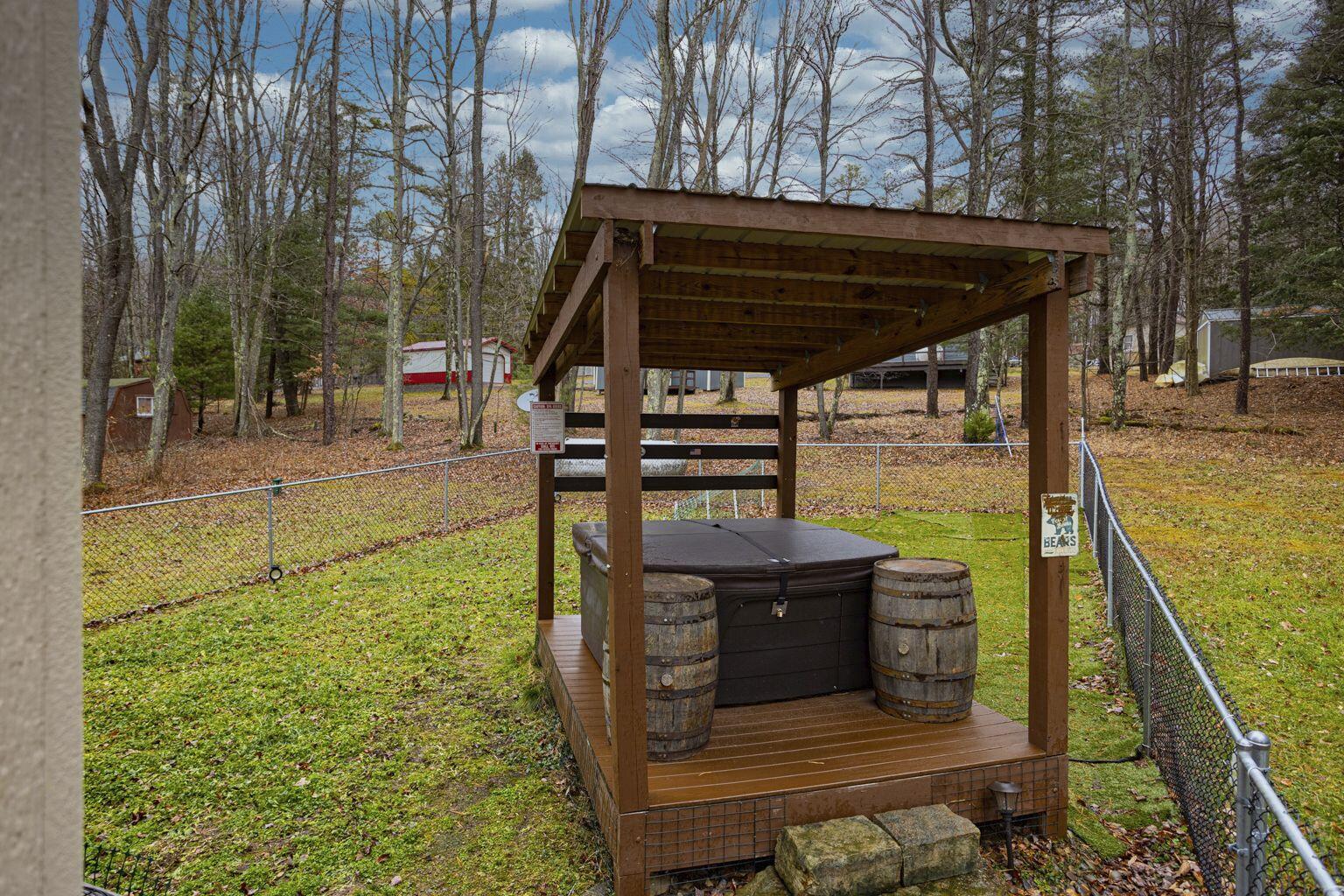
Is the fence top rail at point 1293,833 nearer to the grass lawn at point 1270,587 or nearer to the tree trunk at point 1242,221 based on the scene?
the grass lawn at point 1270,587

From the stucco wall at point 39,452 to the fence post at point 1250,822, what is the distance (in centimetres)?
272

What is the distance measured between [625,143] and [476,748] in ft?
49.8

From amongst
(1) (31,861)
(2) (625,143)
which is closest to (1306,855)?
(1) (31,861)

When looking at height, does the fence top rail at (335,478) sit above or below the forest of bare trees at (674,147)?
below

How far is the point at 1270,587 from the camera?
681 centimetres

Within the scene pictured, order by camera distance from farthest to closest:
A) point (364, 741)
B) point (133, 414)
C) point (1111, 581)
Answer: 1. point (133, 414)
2. point (1111, 581)
3. point (364, 741)

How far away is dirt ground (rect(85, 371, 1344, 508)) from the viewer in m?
13.8

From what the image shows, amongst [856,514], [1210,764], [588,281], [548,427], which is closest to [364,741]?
[548,427]

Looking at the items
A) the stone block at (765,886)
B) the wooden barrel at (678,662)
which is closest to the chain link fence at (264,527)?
the wooden barrel at (678,662)

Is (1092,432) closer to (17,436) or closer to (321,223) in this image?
(17,436)

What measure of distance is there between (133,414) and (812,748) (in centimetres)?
2107

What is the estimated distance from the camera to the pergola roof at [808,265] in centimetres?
293

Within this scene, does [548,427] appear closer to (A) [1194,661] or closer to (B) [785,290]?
(B) [785,290]

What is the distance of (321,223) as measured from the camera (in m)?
24.0
